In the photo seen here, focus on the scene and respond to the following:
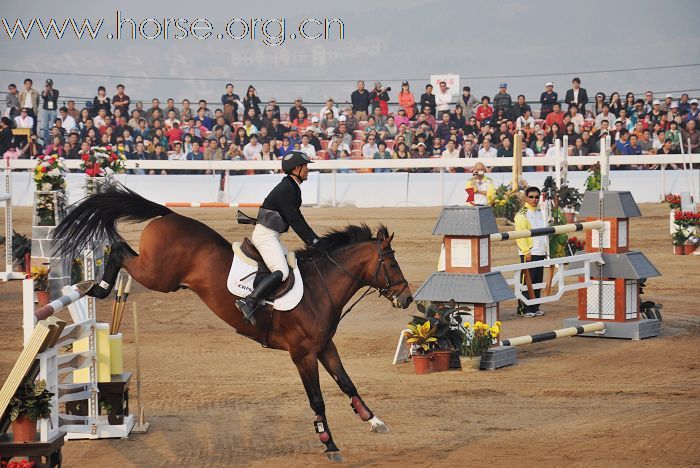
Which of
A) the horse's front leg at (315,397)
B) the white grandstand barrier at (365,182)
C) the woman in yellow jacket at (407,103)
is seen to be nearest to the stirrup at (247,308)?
the horse's front leg at (315,397)

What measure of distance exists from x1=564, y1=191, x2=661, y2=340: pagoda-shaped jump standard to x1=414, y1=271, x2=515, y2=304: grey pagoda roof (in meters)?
2.50

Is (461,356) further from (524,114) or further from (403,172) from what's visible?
(524,114)

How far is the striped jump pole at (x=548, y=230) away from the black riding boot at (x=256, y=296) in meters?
4.23

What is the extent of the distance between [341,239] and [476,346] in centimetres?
326

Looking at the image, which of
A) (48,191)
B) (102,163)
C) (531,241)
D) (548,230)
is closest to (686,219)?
(531,241)

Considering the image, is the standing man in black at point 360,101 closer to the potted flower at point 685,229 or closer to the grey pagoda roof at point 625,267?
the potted flower at point 685,229

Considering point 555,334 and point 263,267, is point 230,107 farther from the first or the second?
point 263,267

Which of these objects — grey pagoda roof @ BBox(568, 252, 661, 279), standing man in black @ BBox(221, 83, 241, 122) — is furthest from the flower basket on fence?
standing man in black @ BBox(221, 83, 241, 122)

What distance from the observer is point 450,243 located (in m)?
12.5

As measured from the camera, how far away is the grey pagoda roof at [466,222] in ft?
40.3

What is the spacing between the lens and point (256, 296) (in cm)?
900

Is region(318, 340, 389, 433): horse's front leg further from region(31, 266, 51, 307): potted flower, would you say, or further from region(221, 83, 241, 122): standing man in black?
region(221, 83, 241, 122): standing man in black

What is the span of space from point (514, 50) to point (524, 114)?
7.40 meters

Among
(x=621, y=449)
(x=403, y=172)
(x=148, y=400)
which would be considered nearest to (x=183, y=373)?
(x=148, y=400)
